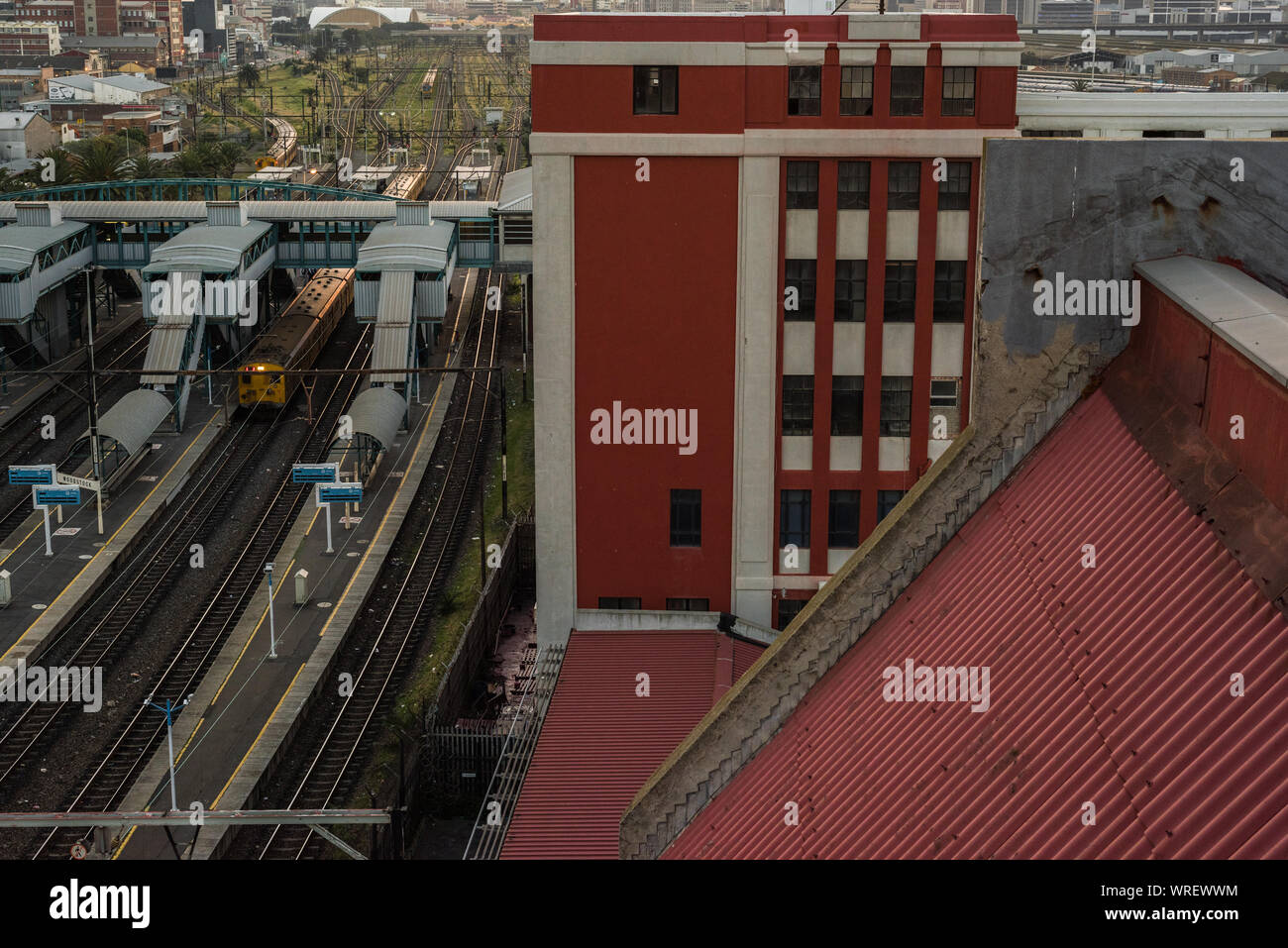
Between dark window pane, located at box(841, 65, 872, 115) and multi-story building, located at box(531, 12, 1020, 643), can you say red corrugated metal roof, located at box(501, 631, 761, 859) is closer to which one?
multi-story building, located at box(531, 12, 1020, 643)

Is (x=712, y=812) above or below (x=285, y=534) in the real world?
above

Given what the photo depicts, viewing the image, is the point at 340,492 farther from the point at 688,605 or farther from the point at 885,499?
the point at 885,499

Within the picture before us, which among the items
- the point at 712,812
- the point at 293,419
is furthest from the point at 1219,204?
the point at 293,419

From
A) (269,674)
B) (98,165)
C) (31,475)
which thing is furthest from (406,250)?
(98,165)

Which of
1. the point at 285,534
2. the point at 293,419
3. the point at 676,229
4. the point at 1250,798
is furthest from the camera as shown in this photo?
the point at 293,419

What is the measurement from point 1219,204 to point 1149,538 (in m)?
2.77

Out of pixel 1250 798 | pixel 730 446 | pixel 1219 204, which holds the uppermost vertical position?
pixel 1219 204

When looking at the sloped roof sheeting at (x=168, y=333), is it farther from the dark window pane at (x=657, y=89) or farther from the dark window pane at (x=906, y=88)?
the dark window pane at (x=906, y=88)

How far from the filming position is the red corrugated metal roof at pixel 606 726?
67.7 feet

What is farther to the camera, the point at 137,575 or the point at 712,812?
the point at 137,575

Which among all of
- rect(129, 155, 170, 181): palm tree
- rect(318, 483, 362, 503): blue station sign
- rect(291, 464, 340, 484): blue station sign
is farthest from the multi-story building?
rect(129, 155, 170, 181): palm tree

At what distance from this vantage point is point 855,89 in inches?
1086

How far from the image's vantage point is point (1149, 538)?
32.9ft
